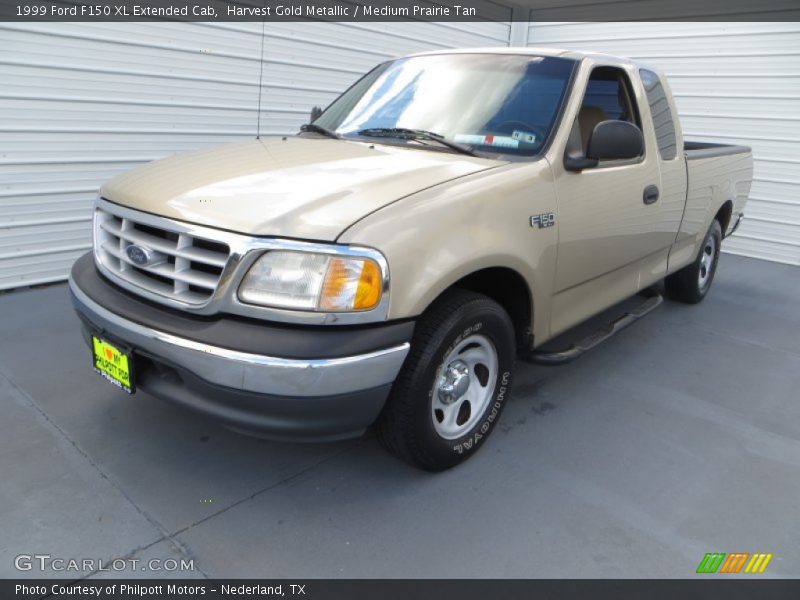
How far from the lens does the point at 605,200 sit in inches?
132

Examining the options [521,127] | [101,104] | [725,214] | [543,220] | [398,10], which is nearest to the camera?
[543,220]

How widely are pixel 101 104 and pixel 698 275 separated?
5.27 meters

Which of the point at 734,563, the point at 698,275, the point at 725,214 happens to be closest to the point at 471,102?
the point at 734,563

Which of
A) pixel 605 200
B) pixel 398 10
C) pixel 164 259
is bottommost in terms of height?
pixel 164 259

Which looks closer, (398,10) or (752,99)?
(398,10)

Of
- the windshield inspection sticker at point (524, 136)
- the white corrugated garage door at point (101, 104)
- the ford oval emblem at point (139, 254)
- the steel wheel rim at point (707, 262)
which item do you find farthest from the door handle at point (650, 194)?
the white corrugated garage door at point (101, 104)

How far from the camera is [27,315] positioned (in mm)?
4555

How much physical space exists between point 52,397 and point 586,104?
331 centimetres

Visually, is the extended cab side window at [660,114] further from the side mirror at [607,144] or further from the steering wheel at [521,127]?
the steering wheel at [521,127]

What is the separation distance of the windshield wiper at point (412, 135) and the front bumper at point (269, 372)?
1.14m

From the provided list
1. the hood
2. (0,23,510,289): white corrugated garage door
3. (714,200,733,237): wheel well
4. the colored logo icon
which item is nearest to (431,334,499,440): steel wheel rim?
the hood

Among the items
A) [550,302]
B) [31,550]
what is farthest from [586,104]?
[31,550]

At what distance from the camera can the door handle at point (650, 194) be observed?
12.3 ft

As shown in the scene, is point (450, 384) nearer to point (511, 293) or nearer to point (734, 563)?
point (511, 293)
